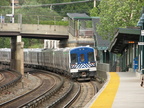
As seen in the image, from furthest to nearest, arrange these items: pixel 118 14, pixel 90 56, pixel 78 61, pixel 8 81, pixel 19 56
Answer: pixel 19 56 → pixel 118 14 → pixel 8 81 → pixel 90 56 → pixel 78 61

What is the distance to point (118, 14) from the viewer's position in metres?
41.0

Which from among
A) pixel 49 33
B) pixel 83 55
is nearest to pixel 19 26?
pixel 49 33

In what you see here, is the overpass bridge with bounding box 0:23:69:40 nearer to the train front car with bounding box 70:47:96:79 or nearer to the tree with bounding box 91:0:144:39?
the tree with bounding box 91:0:144:39

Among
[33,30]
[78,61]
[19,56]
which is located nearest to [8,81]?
[78,61]

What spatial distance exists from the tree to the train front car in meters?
3.38

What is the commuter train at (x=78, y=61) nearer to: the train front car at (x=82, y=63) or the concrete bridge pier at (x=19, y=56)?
the train front car at (x=82, y=63)

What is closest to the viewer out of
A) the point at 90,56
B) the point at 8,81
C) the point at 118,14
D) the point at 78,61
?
the point at 78,61

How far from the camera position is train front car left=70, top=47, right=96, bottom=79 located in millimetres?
36844

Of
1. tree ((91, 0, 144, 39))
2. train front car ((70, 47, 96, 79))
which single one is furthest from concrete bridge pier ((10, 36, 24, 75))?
train front car ((70, 47, 96, 79))

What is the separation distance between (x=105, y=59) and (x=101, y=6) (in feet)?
28.7

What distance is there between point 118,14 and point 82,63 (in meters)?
6.59

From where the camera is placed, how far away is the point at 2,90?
29.0 m

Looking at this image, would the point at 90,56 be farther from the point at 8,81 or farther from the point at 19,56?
the point at 19,56

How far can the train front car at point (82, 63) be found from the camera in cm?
3684
